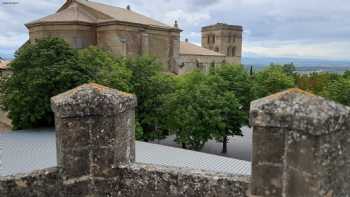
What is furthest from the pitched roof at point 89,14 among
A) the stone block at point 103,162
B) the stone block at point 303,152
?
the stone block at point 303,152

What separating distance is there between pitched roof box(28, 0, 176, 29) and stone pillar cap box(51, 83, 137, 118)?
31480mm

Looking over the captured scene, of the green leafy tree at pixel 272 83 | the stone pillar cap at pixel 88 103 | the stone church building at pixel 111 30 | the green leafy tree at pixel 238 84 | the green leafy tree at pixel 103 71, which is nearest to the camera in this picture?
the stone pillar cap at pixel 88 103

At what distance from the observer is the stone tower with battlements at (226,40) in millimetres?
64750

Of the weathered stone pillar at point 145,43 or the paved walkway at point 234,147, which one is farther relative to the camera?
the weathered stone pillar at point 145,43

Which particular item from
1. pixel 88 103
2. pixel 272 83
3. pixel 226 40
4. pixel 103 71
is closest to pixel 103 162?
pixel 88 103

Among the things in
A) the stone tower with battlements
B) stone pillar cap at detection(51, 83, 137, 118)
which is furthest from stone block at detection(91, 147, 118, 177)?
the stone tower with battlements

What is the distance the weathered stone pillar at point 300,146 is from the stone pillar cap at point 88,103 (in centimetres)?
145

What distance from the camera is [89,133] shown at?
3445 millimetres

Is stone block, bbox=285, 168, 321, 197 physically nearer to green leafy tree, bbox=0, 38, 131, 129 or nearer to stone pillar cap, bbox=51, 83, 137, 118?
stone pillar cap, bbox=51, 83, 137, 118

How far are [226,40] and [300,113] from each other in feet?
212

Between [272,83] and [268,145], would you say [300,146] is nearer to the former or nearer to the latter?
[268,145]

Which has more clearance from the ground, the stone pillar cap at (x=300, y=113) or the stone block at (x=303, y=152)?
the stone pillar cap at (x=300, y=113)

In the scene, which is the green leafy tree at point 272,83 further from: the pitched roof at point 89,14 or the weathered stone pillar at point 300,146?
the weathered stone pillar at point 300,146

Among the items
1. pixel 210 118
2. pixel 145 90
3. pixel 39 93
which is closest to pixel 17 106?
pixel 39 93
